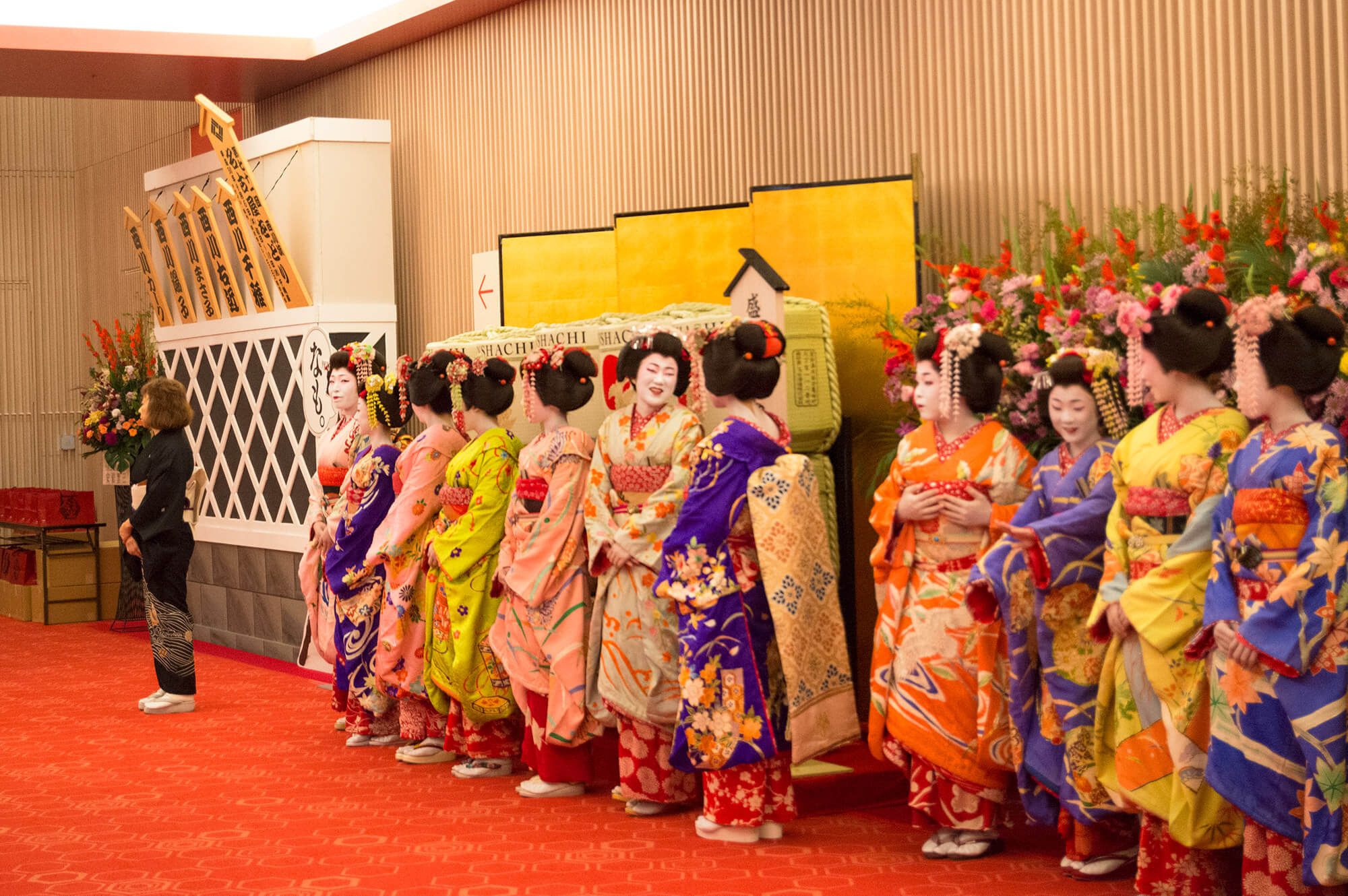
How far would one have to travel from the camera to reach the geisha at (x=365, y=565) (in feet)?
19.7

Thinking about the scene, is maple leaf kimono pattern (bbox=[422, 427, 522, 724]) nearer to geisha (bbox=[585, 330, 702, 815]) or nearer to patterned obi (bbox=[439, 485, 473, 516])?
patterned obi (bbox=[439, 485, 473, 516])

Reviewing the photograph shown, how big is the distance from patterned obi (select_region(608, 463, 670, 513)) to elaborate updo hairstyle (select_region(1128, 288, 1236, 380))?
5.54ft

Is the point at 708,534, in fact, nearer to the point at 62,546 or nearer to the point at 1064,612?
the point at 1064,612

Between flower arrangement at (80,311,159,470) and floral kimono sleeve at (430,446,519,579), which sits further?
flower arrangement at (80,311,159,470)

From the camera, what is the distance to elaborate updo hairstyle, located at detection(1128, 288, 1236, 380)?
3.57 m

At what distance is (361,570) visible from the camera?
235 inches

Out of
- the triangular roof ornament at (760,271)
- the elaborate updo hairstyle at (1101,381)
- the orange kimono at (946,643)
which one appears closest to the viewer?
the elaborate updo hairstyle at (1101,381)

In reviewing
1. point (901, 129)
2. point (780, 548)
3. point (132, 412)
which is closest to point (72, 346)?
point (132, 412)

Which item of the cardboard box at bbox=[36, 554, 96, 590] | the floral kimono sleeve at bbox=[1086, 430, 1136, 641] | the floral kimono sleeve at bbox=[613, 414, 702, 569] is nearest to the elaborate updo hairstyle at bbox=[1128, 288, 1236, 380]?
the floral kimono sleeve at bbox=[1086, 430, 1136, 641]

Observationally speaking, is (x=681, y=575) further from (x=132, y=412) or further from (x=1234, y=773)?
(x=132, y=412)

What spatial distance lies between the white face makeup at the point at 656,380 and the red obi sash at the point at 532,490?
1.92ft

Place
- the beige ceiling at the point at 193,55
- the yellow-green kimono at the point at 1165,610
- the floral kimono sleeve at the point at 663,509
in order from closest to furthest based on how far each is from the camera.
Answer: the yellow-green kimono at the point at 1165,610 → the floral kimono sleeve at the point at 663,509 → the beige ceiling at the point at 193,55

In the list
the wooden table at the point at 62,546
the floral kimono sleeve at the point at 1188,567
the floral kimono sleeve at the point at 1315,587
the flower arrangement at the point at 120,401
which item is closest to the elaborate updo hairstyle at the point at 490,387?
the floral kimono sleeve at the point at 1188,567

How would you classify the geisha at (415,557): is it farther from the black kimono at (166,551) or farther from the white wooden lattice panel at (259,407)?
the white wooden lattice panel at (259,407)
